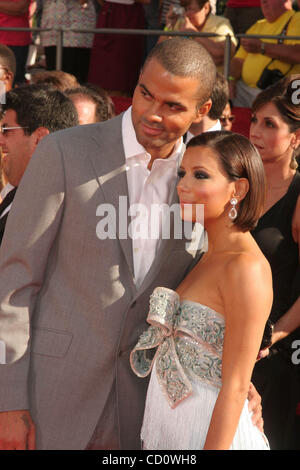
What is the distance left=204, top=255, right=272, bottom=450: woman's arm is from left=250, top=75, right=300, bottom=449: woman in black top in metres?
1.10

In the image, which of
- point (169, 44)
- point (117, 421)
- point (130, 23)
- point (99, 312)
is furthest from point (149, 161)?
point (130, 23)

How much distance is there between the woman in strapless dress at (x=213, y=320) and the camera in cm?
220

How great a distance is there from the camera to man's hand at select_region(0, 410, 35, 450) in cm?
224

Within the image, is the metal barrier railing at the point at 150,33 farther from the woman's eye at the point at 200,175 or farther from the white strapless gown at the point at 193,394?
the white strapless gown at the point at 193,394

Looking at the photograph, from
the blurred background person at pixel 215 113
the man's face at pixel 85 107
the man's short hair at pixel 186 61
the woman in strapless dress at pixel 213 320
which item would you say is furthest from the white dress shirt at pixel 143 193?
the man's face at pixel 85 107

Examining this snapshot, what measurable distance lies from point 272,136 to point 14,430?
199 centimetres

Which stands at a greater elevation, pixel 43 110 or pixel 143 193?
pixel 143 193

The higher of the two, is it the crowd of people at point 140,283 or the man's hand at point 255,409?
the crowd of people at point 140,283

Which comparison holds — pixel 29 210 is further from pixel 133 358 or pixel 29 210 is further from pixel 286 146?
pixel 286 146

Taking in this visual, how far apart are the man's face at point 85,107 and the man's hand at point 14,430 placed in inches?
110

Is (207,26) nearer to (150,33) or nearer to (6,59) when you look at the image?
(150,33)

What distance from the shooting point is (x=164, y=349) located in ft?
7.89

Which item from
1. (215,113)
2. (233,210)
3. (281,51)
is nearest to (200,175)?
(233,210)

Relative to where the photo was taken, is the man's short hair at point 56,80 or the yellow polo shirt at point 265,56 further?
the yellow polo shirt at point 265,56
